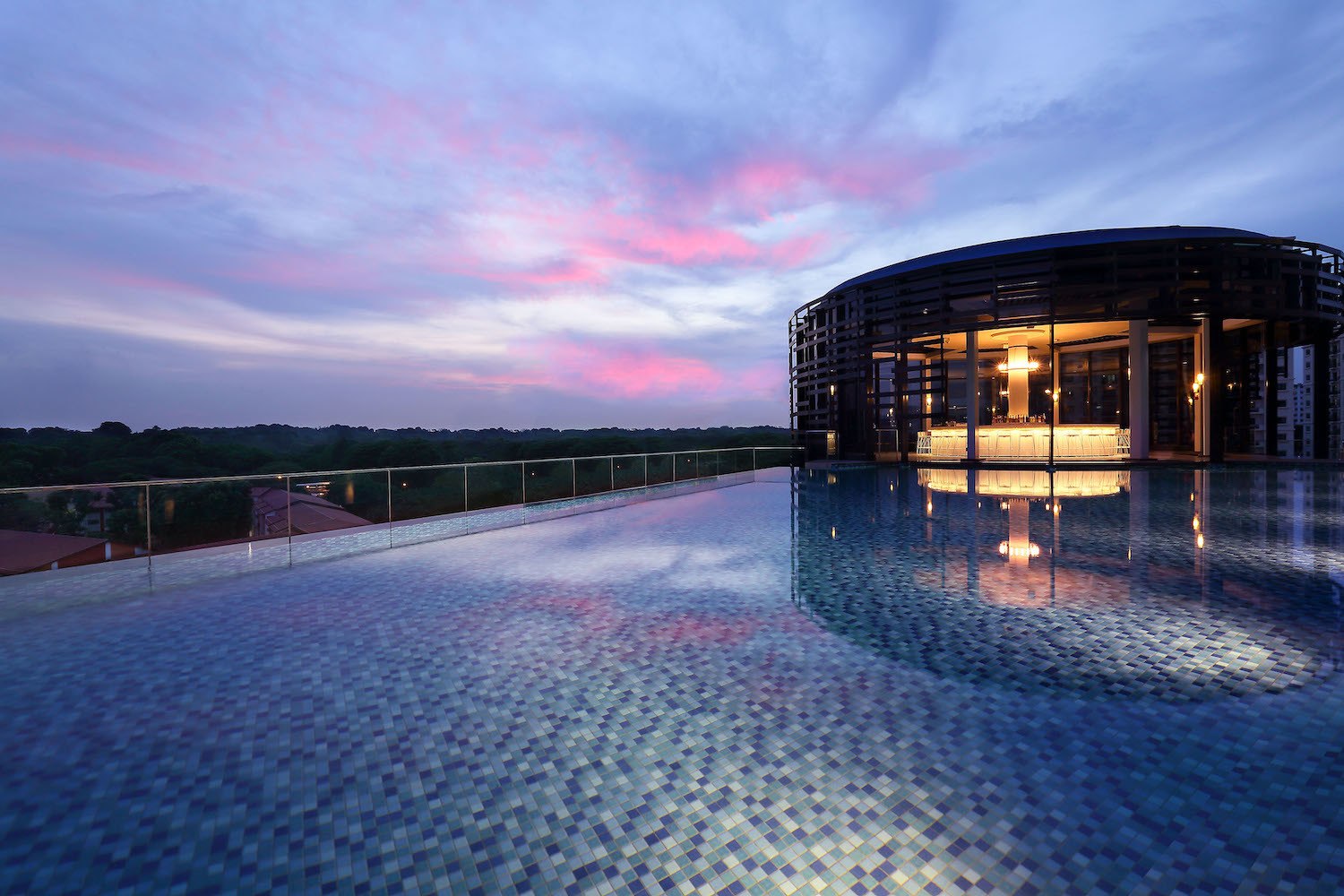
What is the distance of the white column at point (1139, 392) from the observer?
17250 mm

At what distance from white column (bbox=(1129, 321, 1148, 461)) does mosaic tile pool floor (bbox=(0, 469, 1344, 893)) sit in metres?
15.0

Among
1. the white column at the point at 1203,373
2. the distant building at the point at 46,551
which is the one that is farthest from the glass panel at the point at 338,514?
the white column at the point at 1203,373

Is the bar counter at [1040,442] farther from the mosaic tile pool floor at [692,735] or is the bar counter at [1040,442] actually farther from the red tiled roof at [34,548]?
the red tiled roof at [34,548]

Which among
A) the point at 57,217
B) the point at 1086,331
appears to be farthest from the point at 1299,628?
the point at 57,217

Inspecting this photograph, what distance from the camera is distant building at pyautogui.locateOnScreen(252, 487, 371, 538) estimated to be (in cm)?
694

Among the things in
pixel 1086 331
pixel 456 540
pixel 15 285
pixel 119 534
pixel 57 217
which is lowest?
pixel 456 540

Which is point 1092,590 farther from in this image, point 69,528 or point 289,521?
point 69,528

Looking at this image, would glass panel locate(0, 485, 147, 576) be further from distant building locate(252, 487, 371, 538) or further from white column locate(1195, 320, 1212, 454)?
white column locate(1195, 320, 1212, 454)

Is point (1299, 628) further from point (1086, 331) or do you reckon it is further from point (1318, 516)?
point (1086, 331)

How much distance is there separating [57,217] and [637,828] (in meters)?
24.4

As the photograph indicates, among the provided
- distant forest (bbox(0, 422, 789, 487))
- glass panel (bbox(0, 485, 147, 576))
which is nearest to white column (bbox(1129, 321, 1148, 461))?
distant forest (bbox(0, 422, 789, 487))

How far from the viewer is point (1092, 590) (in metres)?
4.55

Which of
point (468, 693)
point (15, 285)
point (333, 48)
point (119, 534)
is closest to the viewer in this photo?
point (468, 693)

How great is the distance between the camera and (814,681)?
2.95m
